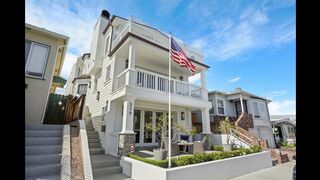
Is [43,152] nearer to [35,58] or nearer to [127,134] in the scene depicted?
[127,134]

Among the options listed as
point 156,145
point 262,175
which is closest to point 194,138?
point 156,145

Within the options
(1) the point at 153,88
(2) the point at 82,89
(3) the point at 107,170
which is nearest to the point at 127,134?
(3) the point at 107,170

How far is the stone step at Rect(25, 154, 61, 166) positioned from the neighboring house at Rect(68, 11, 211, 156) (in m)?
2.82

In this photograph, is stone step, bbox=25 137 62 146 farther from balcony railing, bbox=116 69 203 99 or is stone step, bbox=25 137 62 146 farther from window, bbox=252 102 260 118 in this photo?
window, bbox=252 102 260 118

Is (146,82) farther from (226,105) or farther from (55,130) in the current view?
(226,105)

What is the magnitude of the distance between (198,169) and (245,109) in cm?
1725

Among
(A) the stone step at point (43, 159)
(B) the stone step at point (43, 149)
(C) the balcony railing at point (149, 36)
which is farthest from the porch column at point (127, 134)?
(C) the balcony railing at point (149, 36)

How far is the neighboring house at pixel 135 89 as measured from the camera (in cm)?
867

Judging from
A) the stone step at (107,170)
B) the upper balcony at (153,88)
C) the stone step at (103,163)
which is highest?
the upper balcony at (153,88)

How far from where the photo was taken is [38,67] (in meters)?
8.09

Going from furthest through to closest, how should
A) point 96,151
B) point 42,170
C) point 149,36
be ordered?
1. point 149,36
2. point 96,151
3. point 42,170

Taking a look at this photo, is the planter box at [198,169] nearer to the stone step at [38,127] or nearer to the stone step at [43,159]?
the stone step at [43,159]
